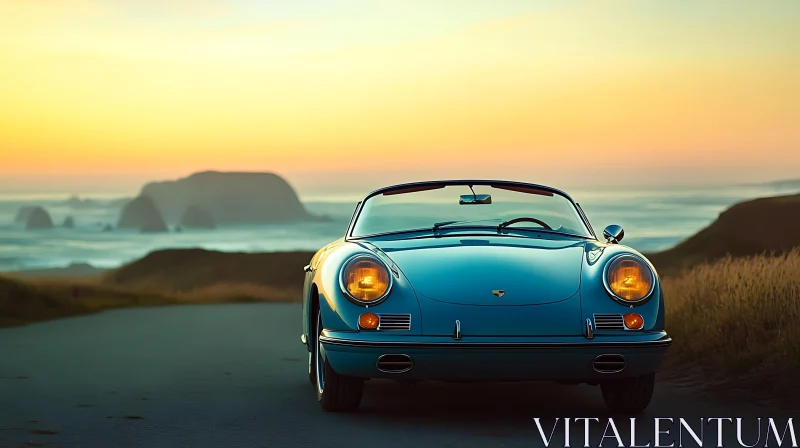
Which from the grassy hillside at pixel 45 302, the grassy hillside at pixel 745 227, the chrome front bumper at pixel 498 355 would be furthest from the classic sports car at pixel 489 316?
the grassy hillside at pixel 745 227

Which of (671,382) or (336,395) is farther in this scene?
(671,382)

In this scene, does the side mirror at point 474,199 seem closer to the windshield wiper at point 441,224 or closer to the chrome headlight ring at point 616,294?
the windshield wiper at point 441,224

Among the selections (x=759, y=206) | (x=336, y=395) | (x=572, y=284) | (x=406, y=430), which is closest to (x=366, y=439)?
(x=406, y=430)

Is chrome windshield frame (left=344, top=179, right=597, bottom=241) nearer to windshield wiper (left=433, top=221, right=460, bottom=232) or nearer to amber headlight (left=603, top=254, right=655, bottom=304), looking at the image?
windshield wiper (left=433, top=221, right=460, bottom=232)

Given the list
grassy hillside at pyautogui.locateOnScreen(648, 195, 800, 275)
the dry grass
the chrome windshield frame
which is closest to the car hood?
the chrome windshield frame

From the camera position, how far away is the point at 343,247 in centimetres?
774

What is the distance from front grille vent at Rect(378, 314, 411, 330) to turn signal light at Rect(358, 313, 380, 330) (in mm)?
23

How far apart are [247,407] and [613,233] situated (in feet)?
9.06

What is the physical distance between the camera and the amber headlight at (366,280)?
6996mm

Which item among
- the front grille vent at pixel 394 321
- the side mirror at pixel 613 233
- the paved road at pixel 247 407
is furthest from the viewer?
the side mirror at pixel 613 233

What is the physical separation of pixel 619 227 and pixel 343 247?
2000mm

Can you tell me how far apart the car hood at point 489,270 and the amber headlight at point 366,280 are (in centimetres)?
15

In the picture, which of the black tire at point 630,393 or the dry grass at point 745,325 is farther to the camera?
the dry grass at point 745,325

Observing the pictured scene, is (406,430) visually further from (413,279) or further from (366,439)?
(413,279)
